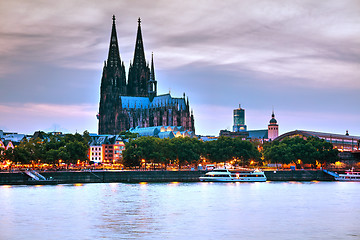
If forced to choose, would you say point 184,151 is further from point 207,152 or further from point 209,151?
point 209,151

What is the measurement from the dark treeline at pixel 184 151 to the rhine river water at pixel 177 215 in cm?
5783

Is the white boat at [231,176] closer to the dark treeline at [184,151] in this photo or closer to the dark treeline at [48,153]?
the dark treeline at [184,151]

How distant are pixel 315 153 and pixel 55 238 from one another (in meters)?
120

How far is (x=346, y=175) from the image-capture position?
5782 inches

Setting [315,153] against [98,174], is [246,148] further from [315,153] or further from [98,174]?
[98,174]

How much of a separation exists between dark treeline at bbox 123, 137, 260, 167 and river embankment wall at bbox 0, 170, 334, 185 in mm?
20839

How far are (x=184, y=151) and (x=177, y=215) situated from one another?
94.0 m

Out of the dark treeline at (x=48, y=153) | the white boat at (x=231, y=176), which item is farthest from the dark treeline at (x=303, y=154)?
the dark treeline at (x=48, y=153)

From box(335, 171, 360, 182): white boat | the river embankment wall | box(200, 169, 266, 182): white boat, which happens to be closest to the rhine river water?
the river embankment wall

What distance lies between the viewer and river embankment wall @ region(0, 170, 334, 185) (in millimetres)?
116625

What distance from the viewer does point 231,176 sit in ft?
457

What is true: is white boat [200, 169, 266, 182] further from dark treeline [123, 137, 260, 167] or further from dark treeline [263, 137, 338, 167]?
dark treeline [263, 137, 338, 167]

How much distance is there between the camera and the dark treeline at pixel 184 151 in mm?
157000

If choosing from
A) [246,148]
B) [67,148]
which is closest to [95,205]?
[67,148]
